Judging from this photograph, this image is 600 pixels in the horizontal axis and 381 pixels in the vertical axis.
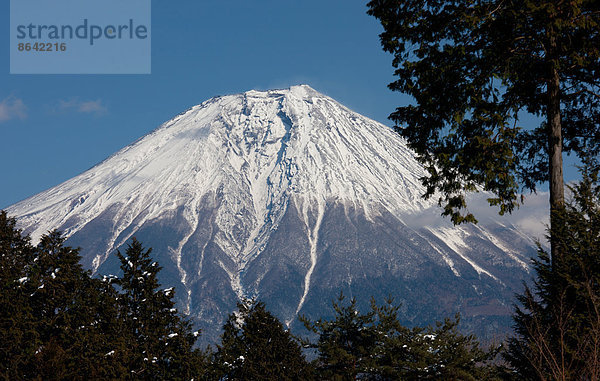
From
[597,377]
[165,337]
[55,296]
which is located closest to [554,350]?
[597,377]

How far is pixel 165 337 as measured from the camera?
28406 millimetres

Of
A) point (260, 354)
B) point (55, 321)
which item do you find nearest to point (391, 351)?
point (260, 354)

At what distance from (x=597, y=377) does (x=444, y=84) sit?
6930 millimetres

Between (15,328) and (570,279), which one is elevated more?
(15,328)

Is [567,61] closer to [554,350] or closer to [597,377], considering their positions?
[554,350]

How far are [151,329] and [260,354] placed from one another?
5672 millimetres

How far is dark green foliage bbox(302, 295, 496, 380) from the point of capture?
18.0 metres

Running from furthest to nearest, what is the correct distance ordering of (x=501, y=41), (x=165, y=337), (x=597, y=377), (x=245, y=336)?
(x=245, y=336) < (x=165, y=337) < (x=501, y=41) < (x=597, y=377)

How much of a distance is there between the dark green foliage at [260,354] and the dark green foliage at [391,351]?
15.0 feet

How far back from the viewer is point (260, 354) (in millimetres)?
31281

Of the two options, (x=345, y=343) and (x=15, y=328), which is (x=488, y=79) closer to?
(x=345, y=343)

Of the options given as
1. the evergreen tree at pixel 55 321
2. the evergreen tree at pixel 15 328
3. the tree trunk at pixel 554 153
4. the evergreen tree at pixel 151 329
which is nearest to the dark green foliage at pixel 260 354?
the evergreen tree at pixel 151 329

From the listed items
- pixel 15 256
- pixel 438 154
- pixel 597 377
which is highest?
pixel 15 256

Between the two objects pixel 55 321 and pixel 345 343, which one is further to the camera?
pixel 55 321
